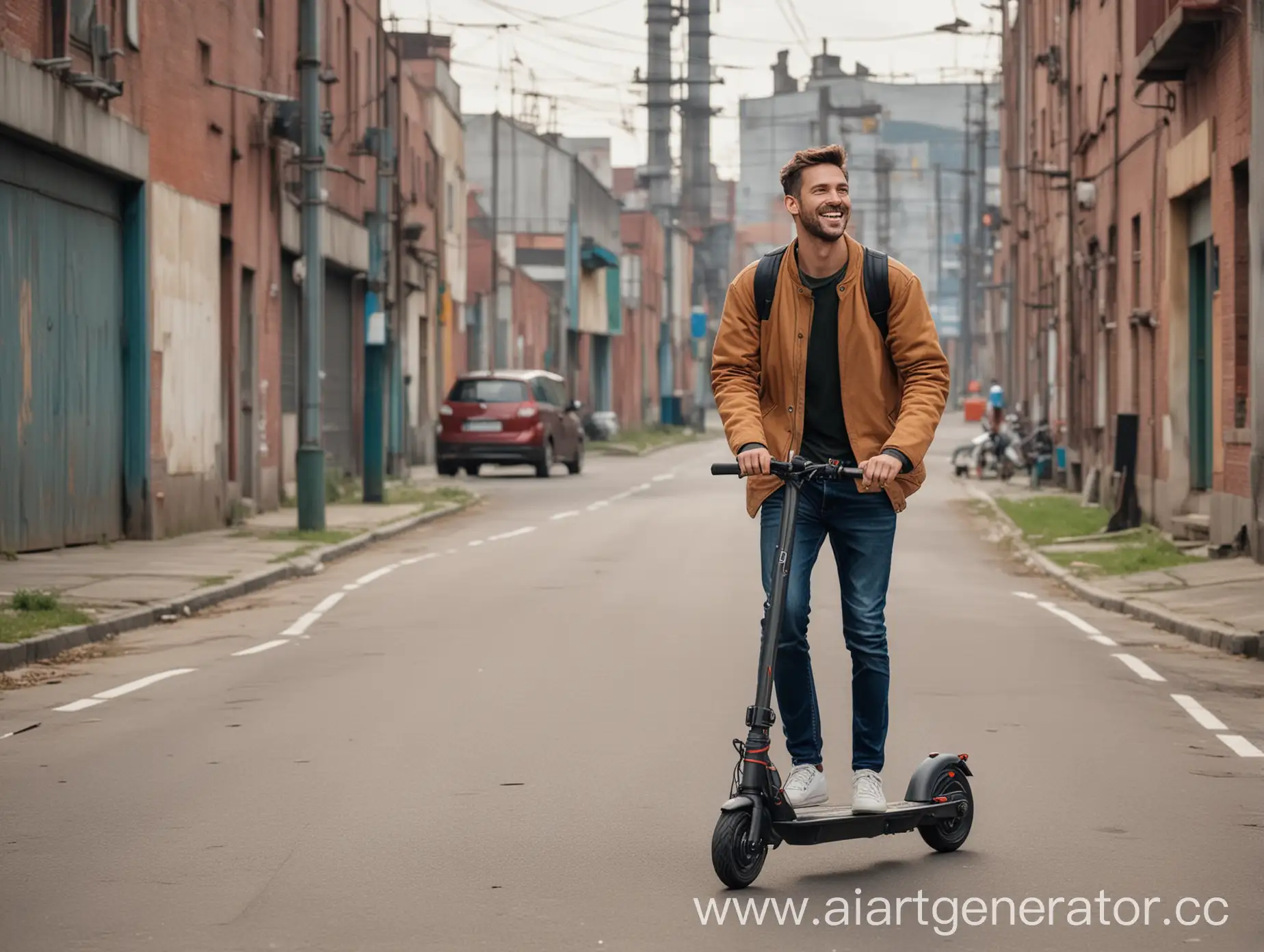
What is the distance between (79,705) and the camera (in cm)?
1043

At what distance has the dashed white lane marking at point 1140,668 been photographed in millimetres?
11664

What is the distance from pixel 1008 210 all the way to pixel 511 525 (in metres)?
28.3

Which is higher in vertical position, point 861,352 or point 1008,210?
point 1008,210

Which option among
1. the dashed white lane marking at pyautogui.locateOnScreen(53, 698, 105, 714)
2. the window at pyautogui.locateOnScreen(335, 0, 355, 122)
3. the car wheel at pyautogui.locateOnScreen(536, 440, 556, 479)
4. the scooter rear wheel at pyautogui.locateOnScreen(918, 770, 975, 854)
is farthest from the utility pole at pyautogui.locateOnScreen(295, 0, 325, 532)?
the scooter rear wheel at pyautogui.locateOnScreen(918, 770, 975, 854)

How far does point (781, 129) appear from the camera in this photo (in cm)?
12800

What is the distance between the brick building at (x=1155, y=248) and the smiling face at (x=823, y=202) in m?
13.3

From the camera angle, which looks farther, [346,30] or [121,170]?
[346,30]

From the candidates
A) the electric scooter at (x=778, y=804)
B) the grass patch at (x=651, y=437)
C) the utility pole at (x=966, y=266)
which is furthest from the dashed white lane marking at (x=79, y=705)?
the utility pole at (x=966, y=266)

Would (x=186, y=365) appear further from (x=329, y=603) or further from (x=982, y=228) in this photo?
(x=982, y=228)

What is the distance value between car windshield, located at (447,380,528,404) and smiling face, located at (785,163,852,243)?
31.1 metres

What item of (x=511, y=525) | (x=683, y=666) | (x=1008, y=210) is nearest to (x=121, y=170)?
(x=511, y=525)

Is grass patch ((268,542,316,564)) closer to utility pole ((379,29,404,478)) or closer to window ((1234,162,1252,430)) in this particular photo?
window ((1234,162,1252,430))

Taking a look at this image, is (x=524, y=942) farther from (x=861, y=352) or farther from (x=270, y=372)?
(x=270, y=372)

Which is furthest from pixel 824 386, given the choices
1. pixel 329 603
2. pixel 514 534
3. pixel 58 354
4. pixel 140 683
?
pixel 514 534
